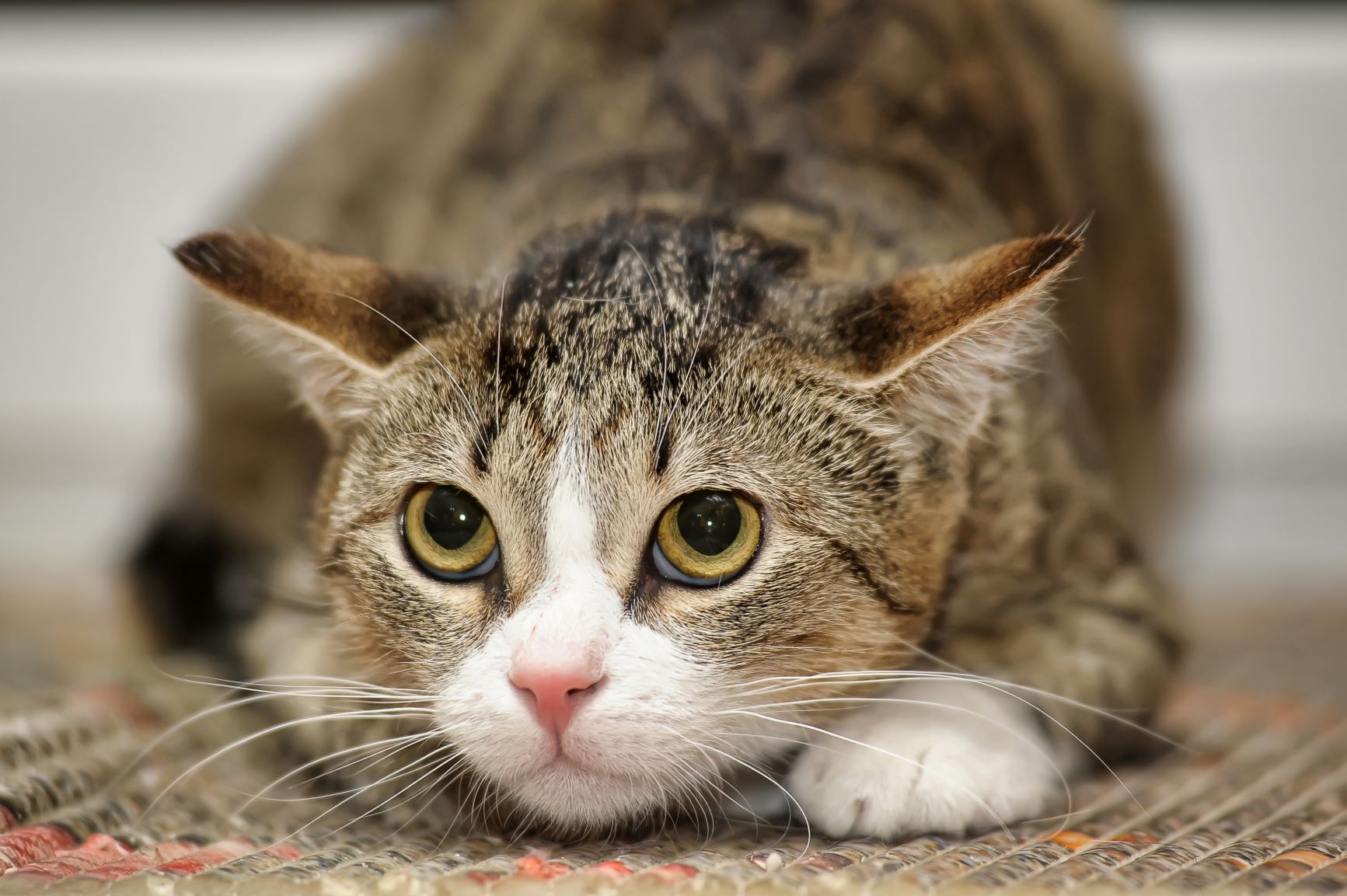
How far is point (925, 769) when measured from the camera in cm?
142

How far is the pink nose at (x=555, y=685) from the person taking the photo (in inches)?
49.4

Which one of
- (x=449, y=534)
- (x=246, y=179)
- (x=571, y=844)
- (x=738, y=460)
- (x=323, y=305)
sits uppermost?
(x=246, y=179)

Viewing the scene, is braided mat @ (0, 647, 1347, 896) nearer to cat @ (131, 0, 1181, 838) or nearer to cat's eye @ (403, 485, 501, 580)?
cat @ (131, 0, 1181, 838)

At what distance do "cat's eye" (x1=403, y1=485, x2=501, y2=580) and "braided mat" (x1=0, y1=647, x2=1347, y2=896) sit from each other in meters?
0.31

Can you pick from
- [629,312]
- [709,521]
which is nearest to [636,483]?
[709,521]

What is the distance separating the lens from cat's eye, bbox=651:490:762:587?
140cm

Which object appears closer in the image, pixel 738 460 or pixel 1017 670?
pixel 738 460

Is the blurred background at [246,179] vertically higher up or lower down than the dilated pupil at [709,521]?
higher up

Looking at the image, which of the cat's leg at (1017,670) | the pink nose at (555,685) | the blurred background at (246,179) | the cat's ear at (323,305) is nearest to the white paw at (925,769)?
the cat's leg at (1017,670)

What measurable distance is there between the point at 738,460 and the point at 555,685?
333 mm

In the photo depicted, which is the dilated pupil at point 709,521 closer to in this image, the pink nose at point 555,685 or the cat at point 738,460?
the cat at point 738,460

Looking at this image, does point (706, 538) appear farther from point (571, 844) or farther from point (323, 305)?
point (323, 305)

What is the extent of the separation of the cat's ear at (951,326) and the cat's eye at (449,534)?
18.0 inches

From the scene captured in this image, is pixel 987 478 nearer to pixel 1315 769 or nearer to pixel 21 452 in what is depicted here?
pixel 1315 769
